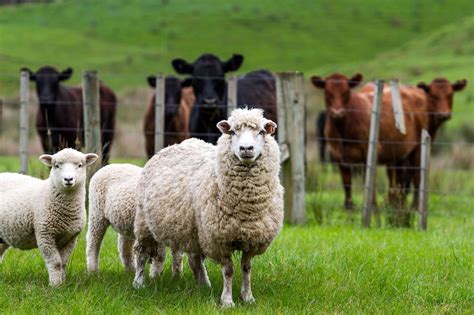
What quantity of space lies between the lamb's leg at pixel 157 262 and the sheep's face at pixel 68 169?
875 mm

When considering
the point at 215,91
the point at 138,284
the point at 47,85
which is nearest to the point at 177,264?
the point at 138,284

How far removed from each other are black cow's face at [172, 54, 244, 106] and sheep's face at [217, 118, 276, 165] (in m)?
5.79

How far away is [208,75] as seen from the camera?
13.2 m

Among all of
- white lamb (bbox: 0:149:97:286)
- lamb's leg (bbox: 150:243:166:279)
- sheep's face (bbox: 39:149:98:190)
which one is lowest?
lamb's leg (bbox: 150:243:166:279)

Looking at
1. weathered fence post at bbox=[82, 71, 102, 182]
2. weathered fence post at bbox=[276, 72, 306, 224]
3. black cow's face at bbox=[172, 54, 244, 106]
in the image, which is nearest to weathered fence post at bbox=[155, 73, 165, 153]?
weathered fence post at bbox=[82, 71, 102, 182]

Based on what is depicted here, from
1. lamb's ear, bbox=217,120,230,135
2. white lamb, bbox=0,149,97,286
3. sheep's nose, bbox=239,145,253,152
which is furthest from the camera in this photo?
white lamb, bbox=0,149,97,286

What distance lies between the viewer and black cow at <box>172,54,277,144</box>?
41.9 ft

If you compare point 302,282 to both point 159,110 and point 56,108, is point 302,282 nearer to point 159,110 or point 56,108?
point 159,110

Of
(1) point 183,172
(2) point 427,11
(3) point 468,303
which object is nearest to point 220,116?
(1) point 183,172

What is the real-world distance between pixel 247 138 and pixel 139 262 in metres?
1.59

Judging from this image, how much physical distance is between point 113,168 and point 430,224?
18.3ft

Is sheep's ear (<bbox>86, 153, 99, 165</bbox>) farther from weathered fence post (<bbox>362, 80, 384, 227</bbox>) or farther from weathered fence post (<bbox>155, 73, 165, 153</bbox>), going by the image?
weathered fence post (<bbox>362, 80, 384, 227</bbox>)

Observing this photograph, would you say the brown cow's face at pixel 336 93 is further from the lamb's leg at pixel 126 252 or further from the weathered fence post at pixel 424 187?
the lamb's leg at pixel 126 252

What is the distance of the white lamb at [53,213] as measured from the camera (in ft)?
23.9
